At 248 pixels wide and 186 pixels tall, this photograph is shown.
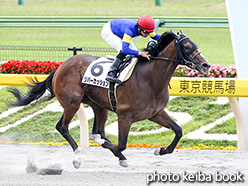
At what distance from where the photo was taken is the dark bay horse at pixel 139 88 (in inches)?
203

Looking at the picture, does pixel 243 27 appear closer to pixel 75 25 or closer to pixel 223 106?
pixel 223 106

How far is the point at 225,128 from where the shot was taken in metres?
8.04

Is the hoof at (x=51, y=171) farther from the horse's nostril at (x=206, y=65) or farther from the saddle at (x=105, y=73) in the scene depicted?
the horse's nostril at (x=206, y=65)

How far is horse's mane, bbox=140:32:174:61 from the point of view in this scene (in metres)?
5.29

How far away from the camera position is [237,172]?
551cm

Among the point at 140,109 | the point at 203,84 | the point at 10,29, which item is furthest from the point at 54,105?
the point at 10,29

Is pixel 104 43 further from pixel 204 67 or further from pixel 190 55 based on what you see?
pixel 204 67

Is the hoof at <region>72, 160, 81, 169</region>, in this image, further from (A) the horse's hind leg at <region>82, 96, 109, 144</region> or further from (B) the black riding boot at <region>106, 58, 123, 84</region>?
(B) the black riding boot at <region>106, 58, 123, 84</region>

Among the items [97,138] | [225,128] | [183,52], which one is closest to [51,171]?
[97,138]

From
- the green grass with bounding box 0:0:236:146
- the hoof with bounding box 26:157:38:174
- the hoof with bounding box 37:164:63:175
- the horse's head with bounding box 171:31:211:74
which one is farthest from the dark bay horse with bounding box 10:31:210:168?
the green grass with bounding box 0:0:236:146

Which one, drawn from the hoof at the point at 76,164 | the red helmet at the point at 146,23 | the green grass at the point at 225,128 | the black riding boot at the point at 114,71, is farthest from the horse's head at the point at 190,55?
the green grass at the point at 225,128

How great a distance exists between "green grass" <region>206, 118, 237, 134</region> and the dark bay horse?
8.50ft

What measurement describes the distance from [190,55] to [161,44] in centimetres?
45

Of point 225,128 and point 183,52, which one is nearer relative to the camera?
point 183,52
